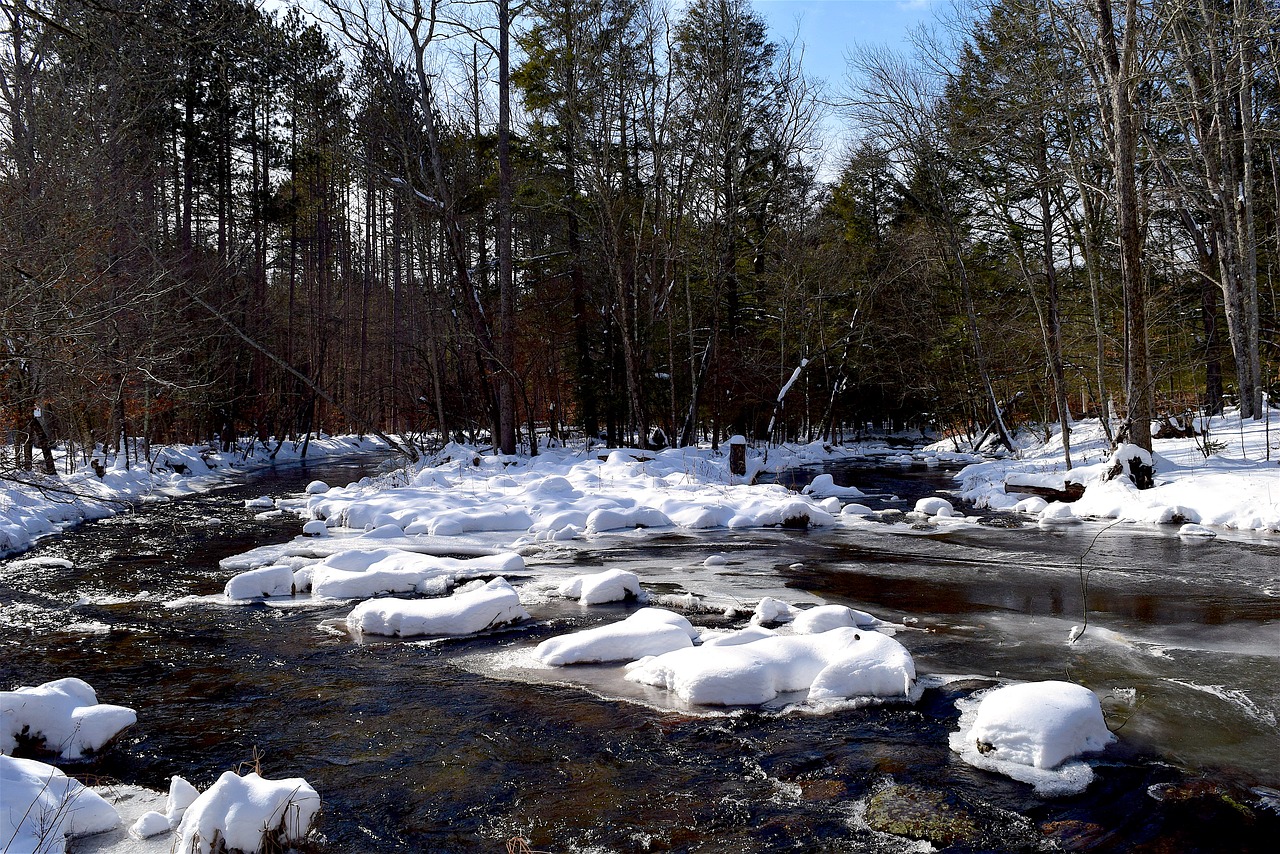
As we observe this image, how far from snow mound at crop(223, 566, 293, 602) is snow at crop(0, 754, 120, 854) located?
Answer: 428 cm

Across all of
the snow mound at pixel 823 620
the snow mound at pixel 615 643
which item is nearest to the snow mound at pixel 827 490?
the snow mound at pixel 823 620

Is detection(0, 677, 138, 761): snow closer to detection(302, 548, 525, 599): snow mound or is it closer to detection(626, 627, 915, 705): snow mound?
detection(626, 627, 915, 705): snow mound

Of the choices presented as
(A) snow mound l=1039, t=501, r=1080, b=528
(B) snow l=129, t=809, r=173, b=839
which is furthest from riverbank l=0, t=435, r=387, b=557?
(A) snow mound l=1039, t=501, r=1080, b=528

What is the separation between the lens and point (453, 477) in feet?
55.3

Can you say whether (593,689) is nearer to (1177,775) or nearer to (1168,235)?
(1177,775)

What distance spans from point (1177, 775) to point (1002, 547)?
648 cm

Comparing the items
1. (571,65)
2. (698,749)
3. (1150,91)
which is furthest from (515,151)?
(698,749)

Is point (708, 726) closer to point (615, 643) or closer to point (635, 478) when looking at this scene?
point (615, 643)

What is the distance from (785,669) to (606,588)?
2.57 metres

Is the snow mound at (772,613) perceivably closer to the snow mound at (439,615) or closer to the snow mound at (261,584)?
the snow mound at (439,615)

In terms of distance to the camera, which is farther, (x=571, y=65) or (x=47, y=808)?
(x=571, y=65)

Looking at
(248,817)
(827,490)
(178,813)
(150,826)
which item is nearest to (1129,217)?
(827,490)

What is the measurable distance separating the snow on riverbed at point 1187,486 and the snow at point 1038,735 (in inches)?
316

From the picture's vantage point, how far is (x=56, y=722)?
4.45 metres
